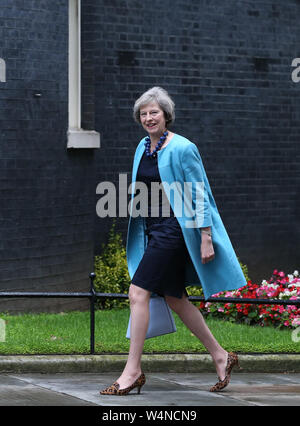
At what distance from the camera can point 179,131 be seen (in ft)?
46.3

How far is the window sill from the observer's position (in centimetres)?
1196

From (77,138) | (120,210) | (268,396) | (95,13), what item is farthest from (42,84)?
(268,396)

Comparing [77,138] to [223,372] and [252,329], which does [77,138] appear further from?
[223,372]

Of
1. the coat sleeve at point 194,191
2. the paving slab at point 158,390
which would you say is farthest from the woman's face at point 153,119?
the paving slab at point 158,390

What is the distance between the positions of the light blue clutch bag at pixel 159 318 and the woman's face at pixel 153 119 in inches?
46.1

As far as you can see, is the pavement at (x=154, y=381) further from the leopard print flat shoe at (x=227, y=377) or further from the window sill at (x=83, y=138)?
the window sill at (x=83, y=138)

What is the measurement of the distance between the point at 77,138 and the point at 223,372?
16.8 feet

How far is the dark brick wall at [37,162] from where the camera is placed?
36.9ft

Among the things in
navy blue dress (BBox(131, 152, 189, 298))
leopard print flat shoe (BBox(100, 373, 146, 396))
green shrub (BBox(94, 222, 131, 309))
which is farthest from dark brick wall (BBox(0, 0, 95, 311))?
leopard print flat shoe (BBox(100, 373, 146, 396))

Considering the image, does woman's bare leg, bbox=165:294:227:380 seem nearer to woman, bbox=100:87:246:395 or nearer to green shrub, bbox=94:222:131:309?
woman, bbox=100:87:246:395

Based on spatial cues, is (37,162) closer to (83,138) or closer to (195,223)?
(83,138)

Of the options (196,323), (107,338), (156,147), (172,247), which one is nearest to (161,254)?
Result: (172,247)

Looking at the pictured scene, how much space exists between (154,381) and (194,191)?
1.66m

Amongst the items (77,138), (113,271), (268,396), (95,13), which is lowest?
(268,396)
